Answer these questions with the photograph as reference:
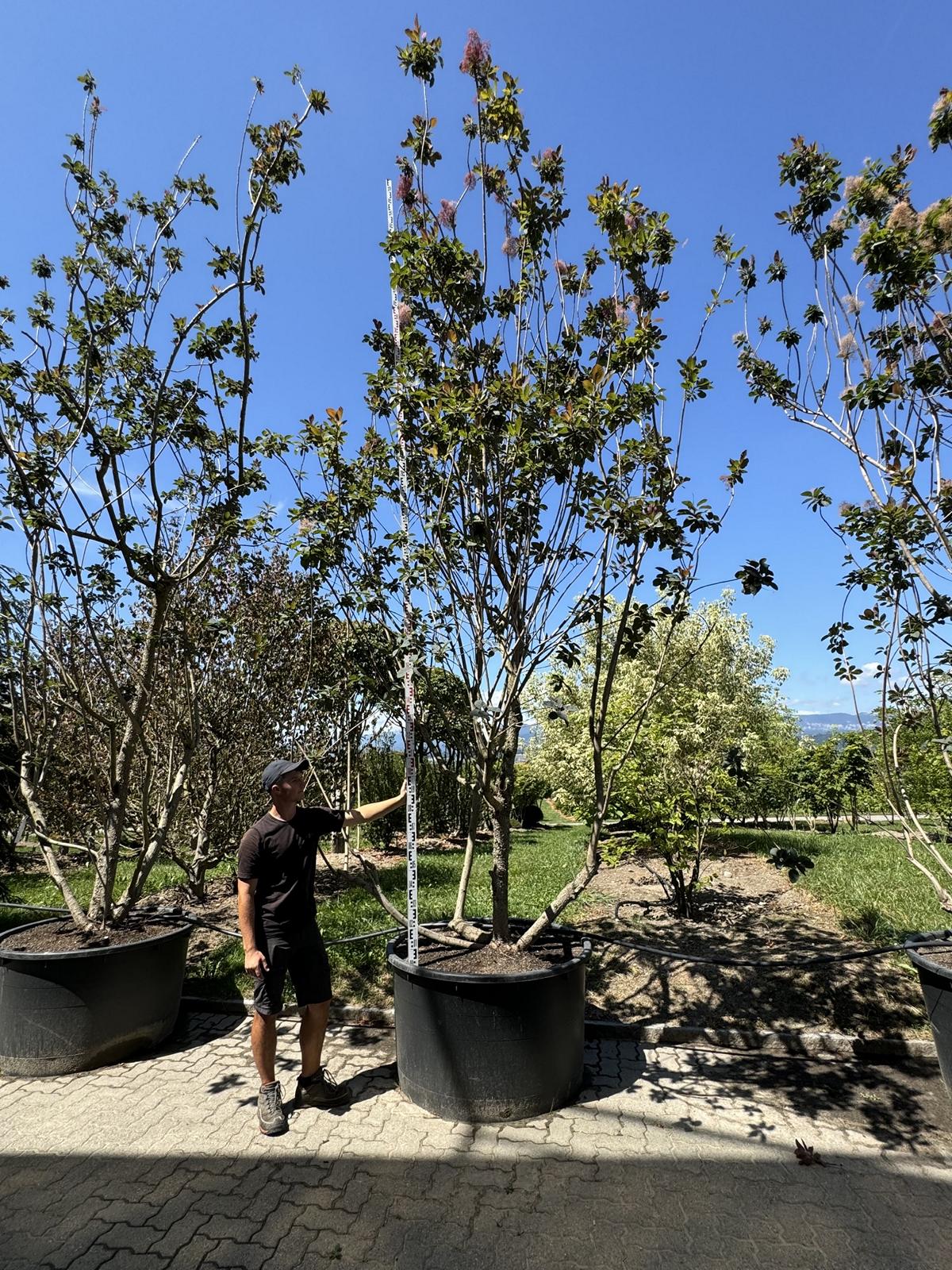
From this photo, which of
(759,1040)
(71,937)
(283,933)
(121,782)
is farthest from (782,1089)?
(121,782)

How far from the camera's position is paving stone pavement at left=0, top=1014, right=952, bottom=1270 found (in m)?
2.38

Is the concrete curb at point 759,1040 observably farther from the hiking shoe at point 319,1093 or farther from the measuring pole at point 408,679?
the measuring pole at point 408,679

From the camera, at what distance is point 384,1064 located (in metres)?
3.88

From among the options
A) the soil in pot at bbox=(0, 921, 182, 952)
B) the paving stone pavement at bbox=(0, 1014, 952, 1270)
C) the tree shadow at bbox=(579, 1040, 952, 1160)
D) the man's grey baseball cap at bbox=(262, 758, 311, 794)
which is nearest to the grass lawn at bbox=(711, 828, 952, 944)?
the tree shadow at bbox=(579, 1040, 952, 1160)

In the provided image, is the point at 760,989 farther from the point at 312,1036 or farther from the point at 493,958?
the point at 312,1036

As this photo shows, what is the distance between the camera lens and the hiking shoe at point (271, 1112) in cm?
314

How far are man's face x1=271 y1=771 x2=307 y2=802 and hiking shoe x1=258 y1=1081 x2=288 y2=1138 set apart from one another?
1.42 m

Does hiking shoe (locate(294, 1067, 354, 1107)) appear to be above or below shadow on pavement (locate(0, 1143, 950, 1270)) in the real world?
above

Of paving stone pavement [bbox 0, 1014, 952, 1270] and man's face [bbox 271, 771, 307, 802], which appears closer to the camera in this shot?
paving stone pavement [bbox 0, 1014, 952, 1270]

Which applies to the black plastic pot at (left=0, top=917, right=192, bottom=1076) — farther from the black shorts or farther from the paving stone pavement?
the black shorts

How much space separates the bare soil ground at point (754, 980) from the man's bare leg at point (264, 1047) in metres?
2.23

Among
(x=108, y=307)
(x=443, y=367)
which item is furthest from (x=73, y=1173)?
(x=108, y=307)

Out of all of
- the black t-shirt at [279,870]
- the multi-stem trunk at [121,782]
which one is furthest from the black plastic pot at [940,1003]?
the multi-stem trunk at [121,782]

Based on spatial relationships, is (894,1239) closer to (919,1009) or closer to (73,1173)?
(919,1009)
